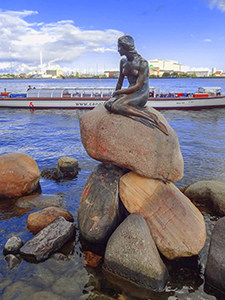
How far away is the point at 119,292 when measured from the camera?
5.21 metres

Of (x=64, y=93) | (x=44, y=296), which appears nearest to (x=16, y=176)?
(x=44, y=296)

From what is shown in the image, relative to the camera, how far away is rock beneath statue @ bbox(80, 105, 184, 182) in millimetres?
6414

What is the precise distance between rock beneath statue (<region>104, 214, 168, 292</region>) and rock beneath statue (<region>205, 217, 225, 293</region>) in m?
0.91

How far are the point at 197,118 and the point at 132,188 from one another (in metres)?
23.8

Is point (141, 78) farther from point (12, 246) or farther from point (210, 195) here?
point (12, 246)

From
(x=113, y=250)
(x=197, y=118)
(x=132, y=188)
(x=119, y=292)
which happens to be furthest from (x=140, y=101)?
(x=197, y=118)

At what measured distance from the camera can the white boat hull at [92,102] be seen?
31.8 metres

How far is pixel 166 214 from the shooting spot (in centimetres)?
632

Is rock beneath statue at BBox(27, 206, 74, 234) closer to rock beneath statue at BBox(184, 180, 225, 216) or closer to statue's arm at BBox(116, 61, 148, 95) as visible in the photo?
statue's arm at BBox(116, 61, 148, 95)

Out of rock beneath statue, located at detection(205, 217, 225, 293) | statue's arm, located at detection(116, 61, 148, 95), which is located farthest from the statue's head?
rock beneath statue, located at detection(205, 217, 225, 293)

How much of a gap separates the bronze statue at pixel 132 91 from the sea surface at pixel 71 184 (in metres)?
3.49

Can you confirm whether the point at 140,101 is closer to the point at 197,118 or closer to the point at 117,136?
the point at 117,136

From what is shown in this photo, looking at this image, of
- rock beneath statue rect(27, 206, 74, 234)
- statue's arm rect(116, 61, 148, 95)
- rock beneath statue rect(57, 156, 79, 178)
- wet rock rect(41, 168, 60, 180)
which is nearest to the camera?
statue's arm rect(116, 61, 148, 95)

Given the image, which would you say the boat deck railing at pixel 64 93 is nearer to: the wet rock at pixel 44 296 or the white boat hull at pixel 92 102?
the white boat hull at pixel 92 102
